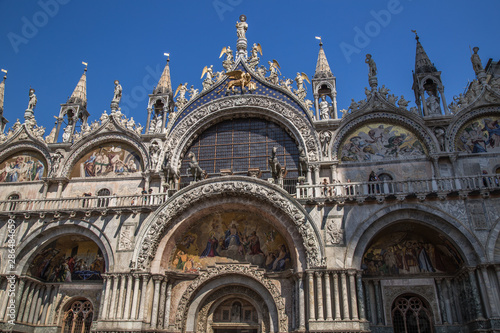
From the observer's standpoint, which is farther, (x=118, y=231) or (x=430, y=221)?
(x=118, y=231)

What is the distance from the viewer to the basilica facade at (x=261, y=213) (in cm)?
1612

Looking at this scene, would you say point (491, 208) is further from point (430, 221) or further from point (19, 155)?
point (19, 155)

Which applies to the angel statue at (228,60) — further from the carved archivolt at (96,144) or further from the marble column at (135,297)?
the marble column at (135,297)

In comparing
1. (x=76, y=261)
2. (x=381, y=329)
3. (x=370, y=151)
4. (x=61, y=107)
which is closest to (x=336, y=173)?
(x=370, y=151)

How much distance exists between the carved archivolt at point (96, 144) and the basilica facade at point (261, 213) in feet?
0.28

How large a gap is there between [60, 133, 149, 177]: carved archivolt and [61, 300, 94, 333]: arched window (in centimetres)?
676

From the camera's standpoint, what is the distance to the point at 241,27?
81.9 ft

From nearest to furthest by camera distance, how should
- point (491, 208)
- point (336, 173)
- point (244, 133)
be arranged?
1. point (491, 208)
2. point (336, 173)
3. point (244, 133)

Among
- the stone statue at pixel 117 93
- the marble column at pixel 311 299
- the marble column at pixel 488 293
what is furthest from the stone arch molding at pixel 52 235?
the marble column at pixel 488 293

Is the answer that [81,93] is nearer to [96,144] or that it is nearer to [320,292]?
[96,144]

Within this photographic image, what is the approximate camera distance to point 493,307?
1441cm

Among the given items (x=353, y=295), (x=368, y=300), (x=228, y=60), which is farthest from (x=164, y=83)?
(x=368, y=300)

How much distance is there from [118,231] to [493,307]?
1479 cm

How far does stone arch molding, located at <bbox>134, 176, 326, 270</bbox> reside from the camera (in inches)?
664
